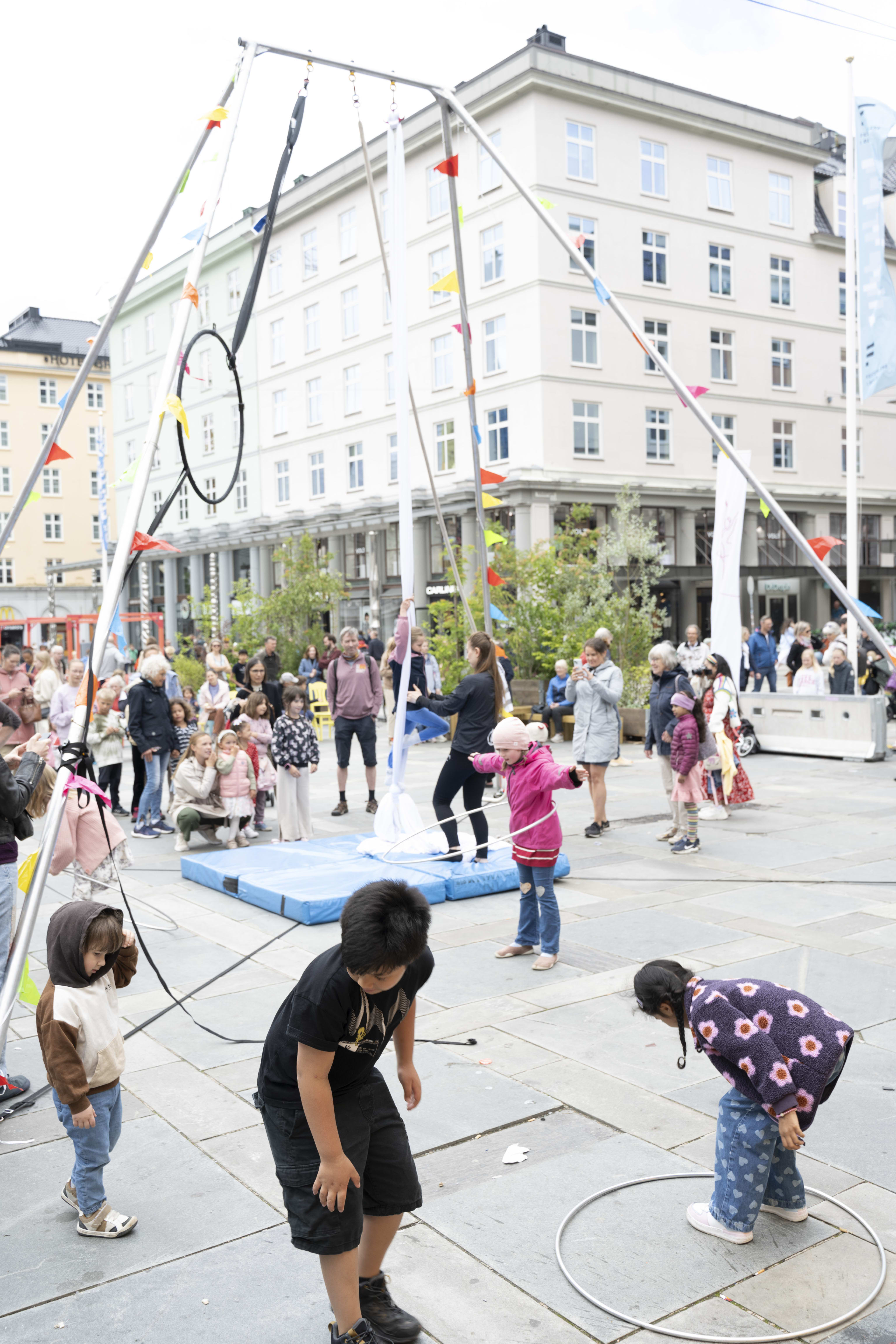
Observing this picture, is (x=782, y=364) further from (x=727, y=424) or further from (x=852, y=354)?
(x=852, y=354)

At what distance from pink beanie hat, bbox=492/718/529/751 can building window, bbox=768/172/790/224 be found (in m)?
37.7

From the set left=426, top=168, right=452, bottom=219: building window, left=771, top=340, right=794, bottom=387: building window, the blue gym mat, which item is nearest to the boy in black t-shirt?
the blue gym mat

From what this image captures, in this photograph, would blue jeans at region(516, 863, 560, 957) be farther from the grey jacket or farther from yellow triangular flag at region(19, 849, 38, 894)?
the grey jacket

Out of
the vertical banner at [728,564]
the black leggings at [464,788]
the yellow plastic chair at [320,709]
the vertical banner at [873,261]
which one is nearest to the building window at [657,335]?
the yellow plastic chair at [320,709]

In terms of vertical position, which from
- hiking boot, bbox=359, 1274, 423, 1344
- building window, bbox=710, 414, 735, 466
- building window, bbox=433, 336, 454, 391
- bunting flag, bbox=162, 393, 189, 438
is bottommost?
hiking boot, bbox=359, 1274, 423, 1344

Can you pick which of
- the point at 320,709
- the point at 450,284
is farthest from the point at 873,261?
the point at 320,709

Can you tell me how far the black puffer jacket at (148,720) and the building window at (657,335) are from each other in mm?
27901

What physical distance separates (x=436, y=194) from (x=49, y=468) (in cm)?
4102

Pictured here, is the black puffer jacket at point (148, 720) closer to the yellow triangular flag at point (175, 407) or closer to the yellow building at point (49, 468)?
the yellow triangular flag at point (175, 407)

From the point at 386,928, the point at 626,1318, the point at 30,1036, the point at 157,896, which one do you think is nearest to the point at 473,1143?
the point at 626,1318

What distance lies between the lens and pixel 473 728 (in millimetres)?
8938

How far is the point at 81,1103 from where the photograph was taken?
3.65 metres

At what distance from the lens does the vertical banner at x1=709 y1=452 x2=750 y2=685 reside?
15.8 meters

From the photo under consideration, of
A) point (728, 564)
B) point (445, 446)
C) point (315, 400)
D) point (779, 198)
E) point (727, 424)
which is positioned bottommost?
point (728, 564)
